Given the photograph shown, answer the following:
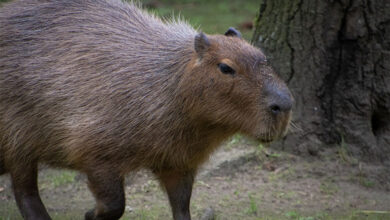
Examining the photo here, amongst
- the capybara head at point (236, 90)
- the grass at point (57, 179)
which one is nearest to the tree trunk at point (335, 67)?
the capybara head at point (236, 90)

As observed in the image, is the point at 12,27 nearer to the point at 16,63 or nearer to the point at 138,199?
the point at 16,63

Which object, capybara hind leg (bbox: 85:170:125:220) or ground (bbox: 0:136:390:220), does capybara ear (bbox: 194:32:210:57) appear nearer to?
capybara hind leg (bbox: 85:170:125:220)

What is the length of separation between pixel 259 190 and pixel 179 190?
1208mm

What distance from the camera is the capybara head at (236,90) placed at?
386 centimetres

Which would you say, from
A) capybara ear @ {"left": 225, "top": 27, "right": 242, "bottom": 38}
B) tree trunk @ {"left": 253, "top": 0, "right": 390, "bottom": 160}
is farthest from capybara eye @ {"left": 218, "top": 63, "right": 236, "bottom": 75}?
tree trunk @ {"left": 253, "top": 0, "right": 390, "bottom": 160}

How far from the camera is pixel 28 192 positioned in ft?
16.3

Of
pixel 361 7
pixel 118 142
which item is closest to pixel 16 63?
pixel 118 142

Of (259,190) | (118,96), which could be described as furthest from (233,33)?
(259,190)

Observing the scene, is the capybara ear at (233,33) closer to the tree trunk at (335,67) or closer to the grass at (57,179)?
the tree trunk at (335,67)

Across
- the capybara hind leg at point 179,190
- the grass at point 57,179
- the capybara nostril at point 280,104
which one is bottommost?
the grass at point 57,179

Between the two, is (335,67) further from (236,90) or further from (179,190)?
(236,90)

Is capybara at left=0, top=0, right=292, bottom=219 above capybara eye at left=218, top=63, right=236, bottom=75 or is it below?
below

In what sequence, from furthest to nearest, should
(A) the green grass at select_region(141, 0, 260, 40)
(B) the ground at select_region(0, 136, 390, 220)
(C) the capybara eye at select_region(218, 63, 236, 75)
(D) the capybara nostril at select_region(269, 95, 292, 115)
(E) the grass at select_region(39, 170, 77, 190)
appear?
(A) the green grass at select_region(141, 0, 260, 40)
(E) the grass at select_region(39, 170, 77, 190)
(B) the ground at select_region(0, 136, 390, 220)
(C) the capybara eye at select_region(218, 63, 236, 75)
(D) the capybara nostril at select_region(269, 95, 292, 115)

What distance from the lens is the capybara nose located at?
3820 mm
